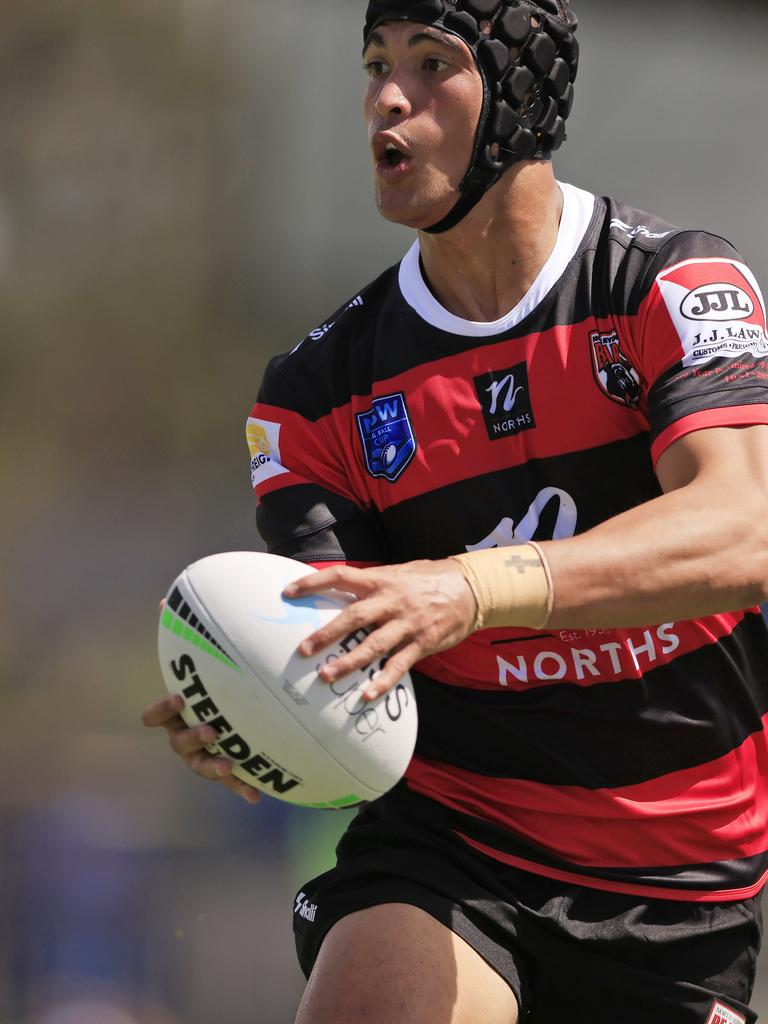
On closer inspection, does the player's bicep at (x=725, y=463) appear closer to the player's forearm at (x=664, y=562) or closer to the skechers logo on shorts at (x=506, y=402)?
the player's forearm at (x=664, y=562)

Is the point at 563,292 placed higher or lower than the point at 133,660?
higher

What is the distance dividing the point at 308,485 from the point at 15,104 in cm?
318

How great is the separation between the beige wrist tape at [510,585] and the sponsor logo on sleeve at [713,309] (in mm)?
586

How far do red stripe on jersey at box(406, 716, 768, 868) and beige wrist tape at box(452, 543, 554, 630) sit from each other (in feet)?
2.36

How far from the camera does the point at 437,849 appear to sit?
280 cm

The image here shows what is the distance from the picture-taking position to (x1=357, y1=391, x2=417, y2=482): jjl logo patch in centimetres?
293

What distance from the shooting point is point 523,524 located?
2.82 m

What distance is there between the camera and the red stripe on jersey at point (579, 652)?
2797mm

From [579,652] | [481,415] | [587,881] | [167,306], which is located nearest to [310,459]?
[481,415]

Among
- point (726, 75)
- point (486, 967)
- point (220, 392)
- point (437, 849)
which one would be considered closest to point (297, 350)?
point (437, 849)

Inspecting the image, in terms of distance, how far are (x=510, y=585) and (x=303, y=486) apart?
95 centimetres

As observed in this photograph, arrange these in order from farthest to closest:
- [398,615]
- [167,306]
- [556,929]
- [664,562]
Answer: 1. [167,306]
2. [556,929]
3. [664,562]
4. [398,615]

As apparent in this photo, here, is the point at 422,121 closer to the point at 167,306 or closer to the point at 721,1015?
the point at 721,1015

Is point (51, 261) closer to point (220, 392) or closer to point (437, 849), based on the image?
point (220, 392)
